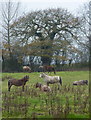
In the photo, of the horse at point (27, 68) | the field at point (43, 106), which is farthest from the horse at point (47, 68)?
the field at point (43, 106)

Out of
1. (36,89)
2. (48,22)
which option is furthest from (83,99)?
(48,22)

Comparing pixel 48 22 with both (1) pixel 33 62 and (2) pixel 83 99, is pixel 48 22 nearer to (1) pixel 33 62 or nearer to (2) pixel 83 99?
(1) pixel 33 62

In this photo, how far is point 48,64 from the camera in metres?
10.9

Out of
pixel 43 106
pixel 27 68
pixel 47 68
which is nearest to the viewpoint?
pixel 43 106

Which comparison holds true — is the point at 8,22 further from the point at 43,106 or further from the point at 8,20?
the point at 43,106

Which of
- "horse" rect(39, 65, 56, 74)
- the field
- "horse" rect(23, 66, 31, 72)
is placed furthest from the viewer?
"horse" rect(39, 65, 56, 74)

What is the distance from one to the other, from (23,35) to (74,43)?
2711mm

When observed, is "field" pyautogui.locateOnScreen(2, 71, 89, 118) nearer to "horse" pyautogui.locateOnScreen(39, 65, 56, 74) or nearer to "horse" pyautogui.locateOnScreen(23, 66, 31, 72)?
"horse" pyautogui.locateOnScreen(23, 66, 31, 72)

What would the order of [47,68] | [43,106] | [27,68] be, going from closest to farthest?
[43,106], [27,68], [47,68]

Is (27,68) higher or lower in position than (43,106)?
higher

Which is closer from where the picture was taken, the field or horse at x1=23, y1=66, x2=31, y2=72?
the field

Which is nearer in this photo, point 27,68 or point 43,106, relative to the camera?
point 43,106

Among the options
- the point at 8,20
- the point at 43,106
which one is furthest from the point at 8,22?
the point at 43,106

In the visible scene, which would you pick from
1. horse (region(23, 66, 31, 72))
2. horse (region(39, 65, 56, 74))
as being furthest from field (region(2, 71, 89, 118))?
horse (region(39, 65, 56, 74))
